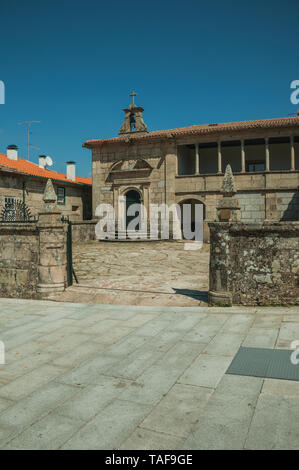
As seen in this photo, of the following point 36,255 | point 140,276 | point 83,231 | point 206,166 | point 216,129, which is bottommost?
point 140,276

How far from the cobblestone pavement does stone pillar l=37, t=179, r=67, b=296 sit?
45 cm

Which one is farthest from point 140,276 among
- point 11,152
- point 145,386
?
point 11,152

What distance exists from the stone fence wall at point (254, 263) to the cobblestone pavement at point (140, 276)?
0.73m

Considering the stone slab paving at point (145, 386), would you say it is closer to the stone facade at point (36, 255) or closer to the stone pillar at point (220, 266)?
the stone pillar at point (220, 266)

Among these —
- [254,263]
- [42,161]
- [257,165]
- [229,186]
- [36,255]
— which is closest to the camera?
[254,263]

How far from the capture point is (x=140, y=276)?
1120 cm

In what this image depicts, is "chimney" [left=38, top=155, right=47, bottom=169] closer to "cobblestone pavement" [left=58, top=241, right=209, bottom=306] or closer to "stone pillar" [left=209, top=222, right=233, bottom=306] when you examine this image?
"cobblestone pavement" [left=58, top=241, right=209, bottom=306]

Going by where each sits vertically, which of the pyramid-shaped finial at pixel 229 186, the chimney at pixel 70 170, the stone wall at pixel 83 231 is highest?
the chimney at pixel 70 170

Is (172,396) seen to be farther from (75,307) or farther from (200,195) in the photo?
(200,195)

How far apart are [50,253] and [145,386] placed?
5.89 meters

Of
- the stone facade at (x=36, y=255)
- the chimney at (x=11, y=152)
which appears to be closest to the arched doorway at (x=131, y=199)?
the chimney at (x=11, y=152)

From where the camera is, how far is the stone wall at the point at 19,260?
957 centimetres

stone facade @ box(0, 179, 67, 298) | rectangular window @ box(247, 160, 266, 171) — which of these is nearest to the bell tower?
rectangular window @ box(247, 160, 266, 171)

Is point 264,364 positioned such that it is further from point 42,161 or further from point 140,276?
point 42,161
